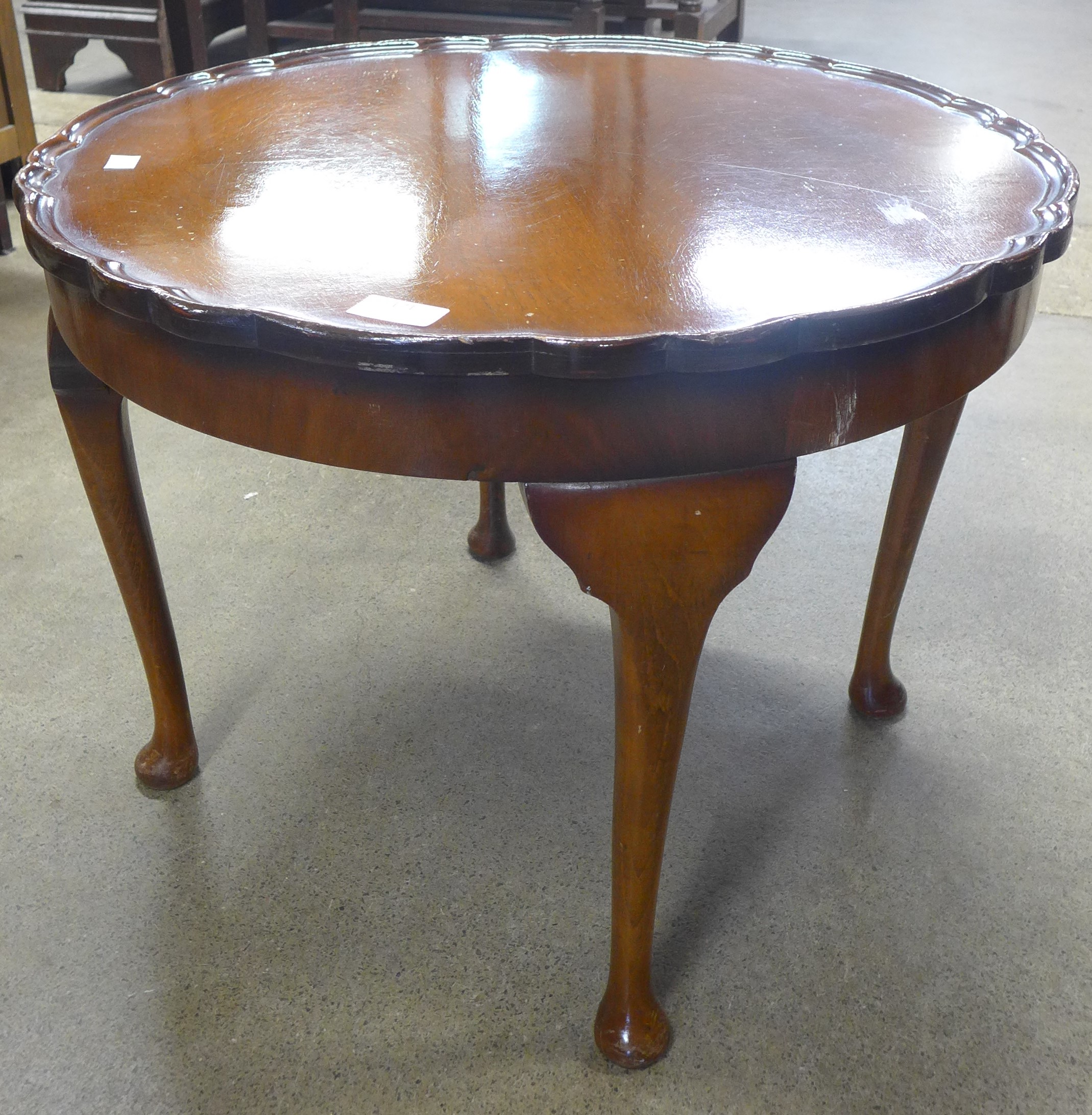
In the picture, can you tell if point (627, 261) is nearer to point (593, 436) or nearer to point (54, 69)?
point (593, 436)

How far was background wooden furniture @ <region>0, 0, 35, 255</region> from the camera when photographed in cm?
237

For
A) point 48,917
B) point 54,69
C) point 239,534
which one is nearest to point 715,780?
point 48,917

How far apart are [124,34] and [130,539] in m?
3.07

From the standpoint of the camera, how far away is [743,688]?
1.36 m

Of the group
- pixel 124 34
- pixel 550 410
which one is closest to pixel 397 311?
pixel 550 410

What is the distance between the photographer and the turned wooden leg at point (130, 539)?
3.21ft

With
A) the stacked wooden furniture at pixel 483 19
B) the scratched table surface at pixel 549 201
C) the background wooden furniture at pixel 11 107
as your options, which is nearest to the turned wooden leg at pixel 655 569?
the scratched table surface at pixel 549 201

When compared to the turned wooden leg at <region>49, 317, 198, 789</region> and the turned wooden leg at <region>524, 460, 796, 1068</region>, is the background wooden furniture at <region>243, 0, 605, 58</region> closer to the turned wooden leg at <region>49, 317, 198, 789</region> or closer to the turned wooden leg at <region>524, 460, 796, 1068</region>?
the turned wooden leg at <region>49, 317, 198, 789</region>

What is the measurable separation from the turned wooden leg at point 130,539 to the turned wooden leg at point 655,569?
443mm

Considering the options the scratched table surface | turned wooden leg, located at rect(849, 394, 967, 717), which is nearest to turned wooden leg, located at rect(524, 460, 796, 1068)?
the scratched table surface

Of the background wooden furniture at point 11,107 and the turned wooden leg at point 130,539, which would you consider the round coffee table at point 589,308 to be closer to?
the turned wooden leg at point 130,539

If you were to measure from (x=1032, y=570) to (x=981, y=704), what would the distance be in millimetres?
317

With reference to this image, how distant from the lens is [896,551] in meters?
1.20

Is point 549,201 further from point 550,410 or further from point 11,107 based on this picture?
point 11,107
